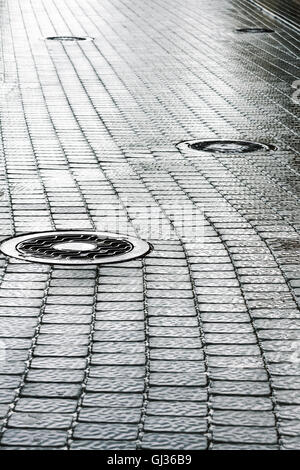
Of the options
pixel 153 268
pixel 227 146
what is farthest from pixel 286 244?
pixel 227 146

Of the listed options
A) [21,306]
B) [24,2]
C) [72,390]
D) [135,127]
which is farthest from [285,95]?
[24,2]

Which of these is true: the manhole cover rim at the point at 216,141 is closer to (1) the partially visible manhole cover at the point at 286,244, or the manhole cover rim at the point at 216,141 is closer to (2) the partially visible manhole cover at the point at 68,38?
(1) the partially visible manhole cover at the point at 286,244

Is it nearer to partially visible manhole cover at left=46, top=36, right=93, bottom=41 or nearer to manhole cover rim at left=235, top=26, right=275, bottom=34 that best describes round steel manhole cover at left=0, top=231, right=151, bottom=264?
partially visible manhole cover at left=46, top=36, right=93, bottom=41

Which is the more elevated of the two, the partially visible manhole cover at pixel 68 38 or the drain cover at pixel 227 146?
the drain cover at pixel 227 146

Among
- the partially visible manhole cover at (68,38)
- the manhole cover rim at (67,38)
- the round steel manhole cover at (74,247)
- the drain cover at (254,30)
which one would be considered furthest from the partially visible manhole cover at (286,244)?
the drain cover at (254,30)

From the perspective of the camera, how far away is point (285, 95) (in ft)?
46.8

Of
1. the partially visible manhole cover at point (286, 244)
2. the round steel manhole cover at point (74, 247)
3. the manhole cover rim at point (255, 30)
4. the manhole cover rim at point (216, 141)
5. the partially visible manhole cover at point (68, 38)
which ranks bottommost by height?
the manhole cover rim at point (255, 30)

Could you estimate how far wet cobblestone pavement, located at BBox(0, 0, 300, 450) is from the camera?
4688 millimetres

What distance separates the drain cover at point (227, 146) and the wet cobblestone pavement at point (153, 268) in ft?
0.48

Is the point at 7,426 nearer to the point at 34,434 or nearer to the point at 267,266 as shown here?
the point at 34,434

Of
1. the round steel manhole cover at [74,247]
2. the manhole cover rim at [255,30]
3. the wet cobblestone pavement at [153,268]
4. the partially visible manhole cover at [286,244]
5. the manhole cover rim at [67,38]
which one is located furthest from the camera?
the manhole cover rim at [255,30]

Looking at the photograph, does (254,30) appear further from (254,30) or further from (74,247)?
(74,247)

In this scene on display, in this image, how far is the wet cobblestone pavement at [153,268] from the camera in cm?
469

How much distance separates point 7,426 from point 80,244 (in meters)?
2.93
